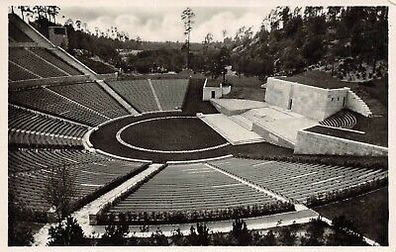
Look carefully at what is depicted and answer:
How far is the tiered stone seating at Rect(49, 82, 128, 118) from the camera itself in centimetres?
2158

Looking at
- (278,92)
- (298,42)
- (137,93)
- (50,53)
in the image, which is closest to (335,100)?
(278,92)

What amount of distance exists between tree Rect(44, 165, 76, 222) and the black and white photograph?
73 mm

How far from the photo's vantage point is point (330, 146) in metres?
14.4

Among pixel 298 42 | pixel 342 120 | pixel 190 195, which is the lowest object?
pixel 190 195

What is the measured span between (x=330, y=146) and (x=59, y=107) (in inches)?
556

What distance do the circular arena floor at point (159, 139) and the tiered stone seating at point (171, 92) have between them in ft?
7.44

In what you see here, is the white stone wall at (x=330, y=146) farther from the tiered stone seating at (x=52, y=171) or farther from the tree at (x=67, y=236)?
the tree at (x=67, y=236)

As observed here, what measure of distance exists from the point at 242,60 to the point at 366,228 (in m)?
22.8

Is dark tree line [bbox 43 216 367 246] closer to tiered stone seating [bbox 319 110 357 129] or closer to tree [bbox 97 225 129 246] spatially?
tree [bbox 97 225 129 246]

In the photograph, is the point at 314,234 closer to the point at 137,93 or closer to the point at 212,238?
the point at 212,238

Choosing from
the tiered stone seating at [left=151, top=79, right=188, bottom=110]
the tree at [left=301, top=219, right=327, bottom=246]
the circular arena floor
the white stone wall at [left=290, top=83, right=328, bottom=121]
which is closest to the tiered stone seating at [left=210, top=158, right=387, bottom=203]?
the tree at [left=301, top=219, right=327, bottom=246]

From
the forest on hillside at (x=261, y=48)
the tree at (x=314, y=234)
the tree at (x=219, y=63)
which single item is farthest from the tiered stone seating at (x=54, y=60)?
the tree at (x=314, y=234)

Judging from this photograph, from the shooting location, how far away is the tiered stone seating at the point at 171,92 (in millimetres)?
25081

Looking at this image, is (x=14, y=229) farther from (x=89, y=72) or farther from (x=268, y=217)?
(x=89, y=72)
